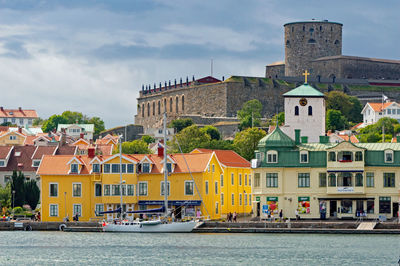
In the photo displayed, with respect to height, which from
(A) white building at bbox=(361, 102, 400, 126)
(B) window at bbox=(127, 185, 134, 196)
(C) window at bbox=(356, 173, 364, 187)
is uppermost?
(A) white building at bbox=(361, 102, 400, 126)

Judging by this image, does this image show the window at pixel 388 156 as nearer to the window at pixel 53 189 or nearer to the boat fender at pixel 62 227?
the boat fender at pixel 62 227

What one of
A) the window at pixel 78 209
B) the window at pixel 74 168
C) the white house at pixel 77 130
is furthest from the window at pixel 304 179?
the white house at pixel 77 130

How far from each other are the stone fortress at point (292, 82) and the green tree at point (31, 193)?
73810 millimetres

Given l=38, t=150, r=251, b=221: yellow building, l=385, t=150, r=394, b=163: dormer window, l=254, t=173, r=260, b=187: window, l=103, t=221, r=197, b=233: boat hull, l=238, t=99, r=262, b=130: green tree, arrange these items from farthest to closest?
1. l=238, t=99, r=262, b=130: green tree
2. l=38, t=150, r=251, b=221: yellow building
3. l=254, t=173, r=260, b=187: window
4. l=385, t=150, r=394, b=163: dormer window
5. l=103, t=221, r=197, b=233: boat hull

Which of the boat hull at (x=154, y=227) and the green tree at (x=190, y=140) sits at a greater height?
the green tree at (x=190, y=140)

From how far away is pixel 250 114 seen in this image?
16412cm

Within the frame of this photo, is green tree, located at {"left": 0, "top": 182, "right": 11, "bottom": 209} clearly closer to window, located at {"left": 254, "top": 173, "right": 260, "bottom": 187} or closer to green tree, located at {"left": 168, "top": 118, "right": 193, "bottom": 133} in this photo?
window, located at {"left": 254, "top": 173, "right": 260, "bottom": 187}

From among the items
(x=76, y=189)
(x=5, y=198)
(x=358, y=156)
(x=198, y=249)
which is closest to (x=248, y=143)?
(x=5, y=198)

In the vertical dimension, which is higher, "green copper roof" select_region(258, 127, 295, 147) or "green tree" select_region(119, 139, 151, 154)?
"green tree" select_region(119, 139, 151, 154)

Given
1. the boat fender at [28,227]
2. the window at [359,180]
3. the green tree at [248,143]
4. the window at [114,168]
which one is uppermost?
the green tree at [248,143]

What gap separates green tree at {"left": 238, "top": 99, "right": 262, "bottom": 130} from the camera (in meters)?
158

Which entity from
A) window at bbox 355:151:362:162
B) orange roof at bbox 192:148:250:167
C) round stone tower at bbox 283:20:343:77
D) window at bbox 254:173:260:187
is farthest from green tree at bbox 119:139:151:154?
round stone tower at bbox 283:20:343:77

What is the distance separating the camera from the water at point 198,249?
63.5 metres

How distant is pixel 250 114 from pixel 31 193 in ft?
236
